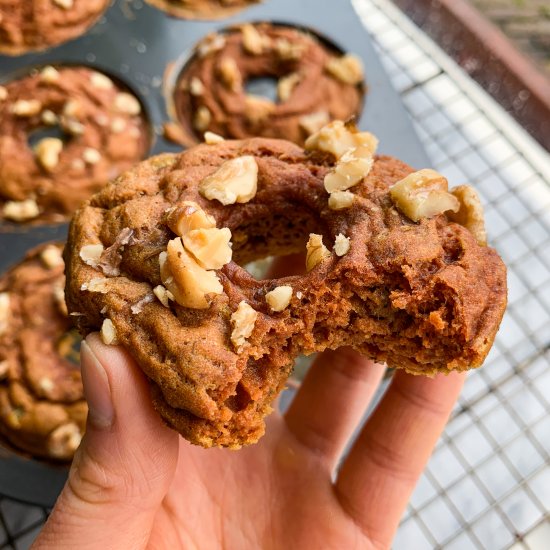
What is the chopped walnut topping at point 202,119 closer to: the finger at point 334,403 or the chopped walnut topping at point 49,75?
the chopped walnut topping at point 49,75

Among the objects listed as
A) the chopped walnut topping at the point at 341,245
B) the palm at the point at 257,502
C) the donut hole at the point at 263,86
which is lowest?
the palm at the point at 257,502

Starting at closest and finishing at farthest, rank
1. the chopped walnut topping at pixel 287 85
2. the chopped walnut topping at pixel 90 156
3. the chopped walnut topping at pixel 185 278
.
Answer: the chopped walnut topping at pixel 185 278
the chopped walnut topping at pixel 90 156
the chopped walnut topping at pixel 287 85

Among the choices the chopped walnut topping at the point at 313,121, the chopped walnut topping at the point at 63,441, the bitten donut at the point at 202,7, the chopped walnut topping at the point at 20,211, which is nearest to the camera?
the chopped walnut topping at the point at 63,441

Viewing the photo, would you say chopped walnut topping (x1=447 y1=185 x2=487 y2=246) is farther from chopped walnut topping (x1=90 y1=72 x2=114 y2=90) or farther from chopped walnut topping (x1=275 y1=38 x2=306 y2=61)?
chopped walnut topping (x1=90 y1=72 x2=114 y2=90)

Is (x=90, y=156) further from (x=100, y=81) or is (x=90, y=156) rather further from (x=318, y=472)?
(x=318, y=472)

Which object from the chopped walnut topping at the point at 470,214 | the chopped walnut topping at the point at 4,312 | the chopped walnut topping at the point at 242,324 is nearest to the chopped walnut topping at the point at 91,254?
the chopped walnut topping at the point at 242,324

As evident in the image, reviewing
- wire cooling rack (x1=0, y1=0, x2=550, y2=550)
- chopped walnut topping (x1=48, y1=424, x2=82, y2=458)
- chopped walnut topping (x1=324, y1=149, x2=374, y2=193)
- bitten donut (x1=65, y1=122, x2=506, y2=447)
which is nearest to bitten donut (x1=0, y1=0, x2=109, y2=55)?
wire cooling rack (x1=0, y1=0, x2=550, y2=550)
